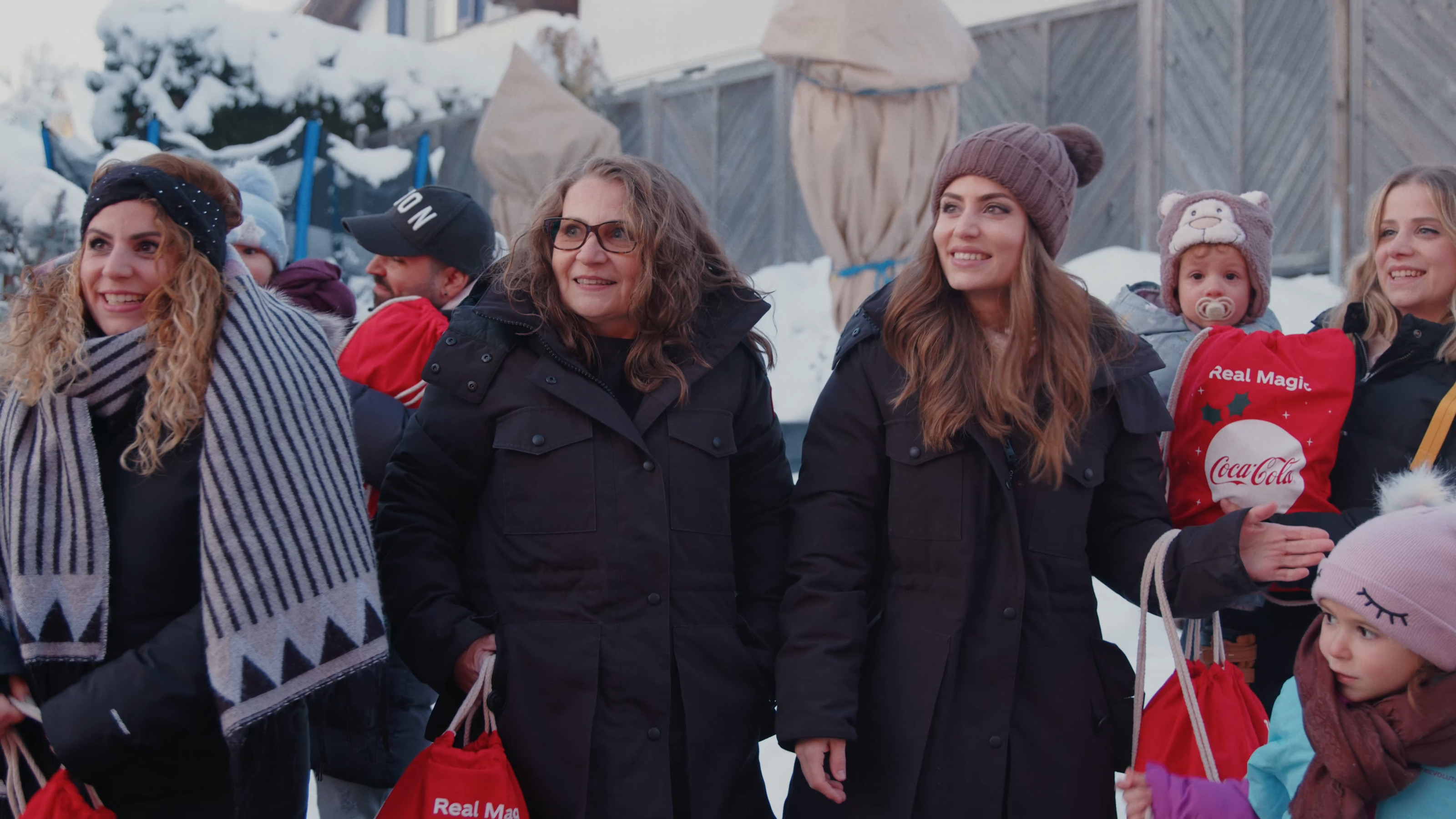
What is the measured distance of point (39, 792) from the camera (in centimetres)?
191

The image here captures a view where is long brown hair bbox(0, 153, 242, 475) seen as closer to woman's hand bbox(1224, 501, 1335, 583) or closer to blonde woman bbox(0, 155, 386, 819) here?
blonde woman bbox(0, 155, 386, 819)

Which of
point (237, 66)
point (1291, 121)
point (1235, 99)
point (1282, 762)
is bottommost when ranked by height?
point (1282, 762)

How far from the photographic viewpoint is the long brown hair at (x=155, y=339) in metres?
1.99

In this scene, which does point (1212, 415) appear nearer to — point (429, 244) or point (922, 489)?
point (922, 489)

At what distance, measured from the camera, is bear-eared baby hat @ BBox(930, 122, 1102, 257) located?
227 centimetres

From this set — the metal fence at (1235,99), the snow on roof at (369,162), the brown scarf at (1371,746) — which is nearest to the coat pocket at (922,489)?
the brown scarf at (1371,746)

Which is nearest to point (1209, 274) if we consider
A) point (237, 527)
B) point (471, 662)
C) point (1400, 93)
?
point (471, 662)

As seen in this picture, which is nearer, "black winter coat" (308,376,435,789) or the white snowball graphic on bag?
the white snowball graphic on bag

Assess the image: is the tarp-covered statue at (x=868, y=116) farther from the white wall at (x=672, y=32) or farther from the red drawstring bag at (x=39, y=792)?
the white wall at (x=672, y=32)

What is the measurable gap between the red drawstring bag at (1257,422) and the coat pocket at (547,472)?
1176mm

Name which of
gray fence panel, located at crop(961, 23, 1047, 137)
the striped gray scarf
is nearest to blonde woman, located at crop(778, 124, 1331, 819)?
the striped gray scarf

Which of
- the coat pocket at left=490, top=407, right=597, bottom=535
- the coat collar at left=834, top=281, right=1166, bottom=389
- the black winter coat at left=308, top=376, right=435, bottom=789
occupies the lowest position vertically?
the black winter coat at left=308, top=376, right=435, bottom=789

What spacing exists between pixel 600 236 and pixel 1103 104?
721cm

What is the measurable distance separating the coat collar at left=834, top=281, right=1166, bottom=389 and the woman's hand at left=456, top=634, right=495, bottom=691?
0.88 m
